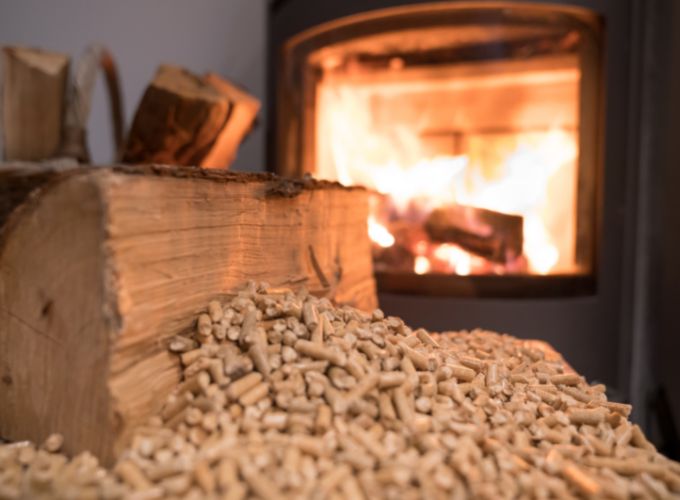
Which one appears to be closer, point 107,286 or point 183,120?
point 107,286

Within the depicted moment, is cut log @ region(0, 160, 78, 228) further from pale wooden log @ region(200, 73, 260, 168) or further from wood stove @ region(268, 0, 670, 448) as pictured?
wood stove @ region(268, 0, 670, 448)

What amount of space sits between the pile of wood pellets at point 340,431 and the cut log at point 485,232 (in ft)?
3.06

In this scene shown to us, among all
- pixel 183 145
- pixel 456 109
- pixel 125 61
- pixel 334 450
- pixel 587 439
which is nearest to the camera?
pixel 334 450

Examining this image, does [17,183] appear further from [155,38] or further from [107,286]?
[155,38]

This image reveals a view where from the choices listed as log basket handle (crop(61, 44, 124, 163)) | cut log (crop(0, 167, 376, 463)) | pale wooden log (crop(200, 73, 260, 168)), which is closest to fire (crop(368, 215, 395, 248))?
pale wooden log (crop(200, 73, 260, 168))

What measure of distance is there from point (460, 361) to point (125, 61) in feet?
6.79

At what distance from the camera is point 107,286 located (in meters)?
0.75

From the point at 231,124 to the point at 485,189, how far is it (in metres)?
0.85

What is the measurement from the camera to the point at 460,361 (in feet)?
3.38

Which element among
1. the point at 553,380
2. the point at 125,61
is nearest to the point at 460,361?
the point at 553,380

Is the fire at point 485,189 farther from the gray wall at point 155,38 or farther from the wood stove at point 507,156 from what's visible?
the gray wall at point 155,38

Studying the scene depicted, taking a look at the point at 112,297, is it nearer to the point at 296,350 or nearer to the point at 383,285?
the point at 296,350

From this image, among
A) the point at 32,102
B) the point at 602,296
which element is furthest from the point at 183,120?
the point at 602,296

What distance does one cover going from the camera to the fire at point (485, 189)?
1972mm
